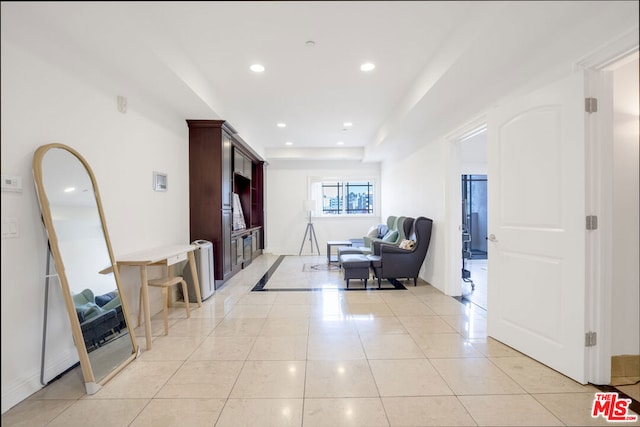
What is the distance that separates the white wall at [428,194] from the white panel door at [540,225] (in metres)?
1.60

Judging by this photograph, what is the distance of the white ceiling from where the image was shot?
3.73ft

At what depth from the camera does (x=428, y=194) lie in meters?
4.92

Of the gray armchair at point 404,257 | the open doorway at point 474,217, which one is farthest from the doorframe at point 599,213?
the gray armchair at point 404,257

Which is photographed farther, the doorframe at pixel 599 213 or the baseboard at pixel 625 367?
the baseboard at pixel 625 367

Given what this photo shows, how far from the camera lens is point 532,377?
2.11 m

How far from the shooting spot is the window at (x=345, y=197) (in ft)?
28.2

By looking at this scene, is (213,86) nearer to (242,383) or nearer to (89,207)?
(89,207)

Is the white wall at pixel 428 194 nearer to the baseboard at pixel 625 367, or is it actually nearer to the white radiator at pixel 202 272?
the baseboard at pixel 625 367

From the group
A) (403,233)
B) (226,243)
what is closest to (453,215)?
(403,233)

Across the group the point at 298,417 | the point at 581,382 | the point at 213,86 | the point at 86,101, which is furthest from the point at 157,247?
the point at 581,382

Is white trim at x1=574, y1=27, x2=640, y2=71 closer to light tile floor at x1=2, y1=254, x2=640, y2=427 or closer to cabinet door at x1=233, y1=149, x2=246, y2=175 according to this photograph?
light tile floor at x1=2, y1=254, x2=640, y2=427

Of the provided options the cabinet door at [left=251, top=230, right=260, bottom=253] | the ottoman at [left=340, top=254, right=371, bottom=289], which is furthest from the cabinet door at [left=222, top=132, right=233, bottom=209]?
the cabinet door at [left=251, top=230, right=260, bottom=253]

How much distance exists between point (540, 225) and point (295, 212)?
21.7 feet

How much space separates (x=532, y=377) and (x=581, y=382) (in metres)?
0.27
